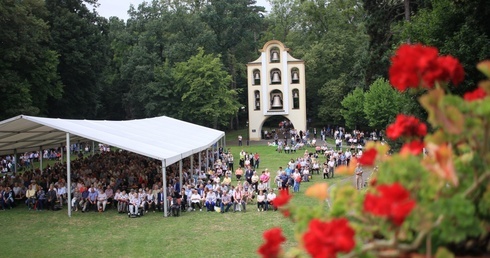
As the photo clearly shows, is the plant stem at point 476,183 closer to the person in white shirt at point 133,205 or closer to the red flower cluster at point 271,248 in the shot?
the red flower cluster at point 271,248

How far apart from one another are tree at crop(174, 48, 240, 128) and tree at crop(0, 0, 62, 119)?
1243 centimetres

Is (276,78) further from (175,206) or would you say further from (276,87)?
(175,206)

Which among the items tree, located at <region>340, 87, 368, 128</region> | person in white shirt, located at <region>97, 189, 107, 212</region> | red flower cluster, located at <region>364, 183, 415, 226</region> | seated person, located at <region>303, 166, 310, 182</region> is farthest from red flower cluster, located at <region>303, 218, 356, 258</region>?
tree, located at <region>340, 87, 368, 128</region>

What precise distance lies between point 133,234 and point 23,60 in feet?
79.6

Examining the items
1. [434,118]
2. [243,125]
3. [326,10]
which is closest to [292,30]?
[326,10]

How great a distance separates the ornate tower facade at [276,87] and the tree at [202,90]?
2.48 meters

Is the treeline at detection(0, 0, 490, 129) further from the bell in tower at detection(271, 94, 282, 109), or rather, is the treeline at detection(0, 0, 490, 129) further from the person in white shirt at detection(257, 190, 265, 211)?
the person in white shirt at detection(257, 190, 265, 211)

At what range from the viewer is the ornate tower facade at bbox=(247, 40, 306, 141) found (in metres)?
46.2

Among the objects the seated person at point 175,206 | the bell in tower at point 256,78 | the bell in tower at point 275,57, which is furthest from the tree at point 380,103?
the seated person at point 175,206

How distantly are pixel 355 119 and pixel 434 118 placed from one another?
40746 mm

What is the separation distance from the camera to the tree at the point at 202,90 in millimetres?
44375

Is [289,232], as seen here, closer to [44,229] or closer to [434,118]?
[44,229]

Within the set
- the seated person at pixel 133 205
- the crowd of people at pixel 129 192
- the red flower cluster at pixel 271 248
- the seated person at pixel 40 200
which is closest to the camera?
the red flower cluster at pixel 271 248

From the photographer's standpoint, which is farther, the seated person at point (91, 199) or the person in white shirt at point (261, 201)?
the seated person at point (91, 199)
